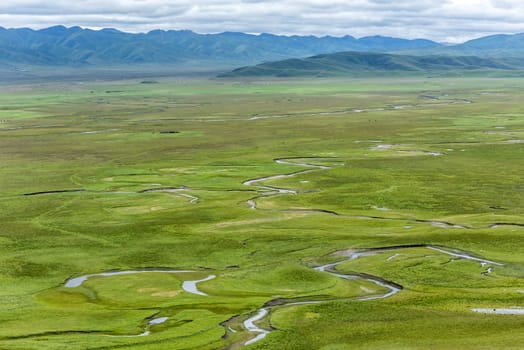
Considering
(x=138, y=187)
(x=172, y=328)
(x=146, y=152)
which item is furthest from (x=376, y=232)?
(x=146, y=152)

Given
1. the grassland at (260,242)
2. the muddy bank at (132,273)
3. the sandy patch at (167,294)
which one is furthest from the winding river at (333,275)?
the sandy patch at (167,294)

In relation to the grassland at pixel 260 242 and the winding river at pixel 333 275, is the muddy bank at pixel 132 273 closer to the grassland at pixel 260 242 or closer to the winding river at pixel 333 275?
the winding river at pixel 333 275

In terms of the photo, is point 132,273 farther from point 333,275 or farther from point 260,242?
point 333,275

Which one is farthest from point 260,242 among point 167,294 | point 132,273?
point 167,294

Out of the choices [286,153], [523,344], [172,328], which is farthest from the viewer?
[286,153]

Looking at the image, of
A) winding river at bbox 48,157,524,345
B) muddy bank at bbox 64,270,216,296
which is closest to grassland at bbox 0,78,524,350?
winding river at bbox 48,157,524,345

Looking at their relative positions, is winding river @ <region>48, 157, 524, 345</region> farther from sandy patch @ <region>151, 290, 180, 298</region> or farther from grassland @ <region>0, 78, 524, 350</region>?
sandy patch @ <region>151, 290, 180, 298</region>

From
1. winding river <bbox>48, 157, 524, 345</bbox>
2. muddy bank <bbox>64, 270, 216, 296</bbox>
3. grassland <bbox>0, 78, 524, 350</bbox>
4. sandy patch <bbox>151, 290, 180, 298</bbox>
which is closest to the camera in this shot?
grassland <bbox>0, 78, 524, 350</bbox>

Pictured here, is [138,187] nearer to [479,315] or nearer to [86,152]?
[86,152]
